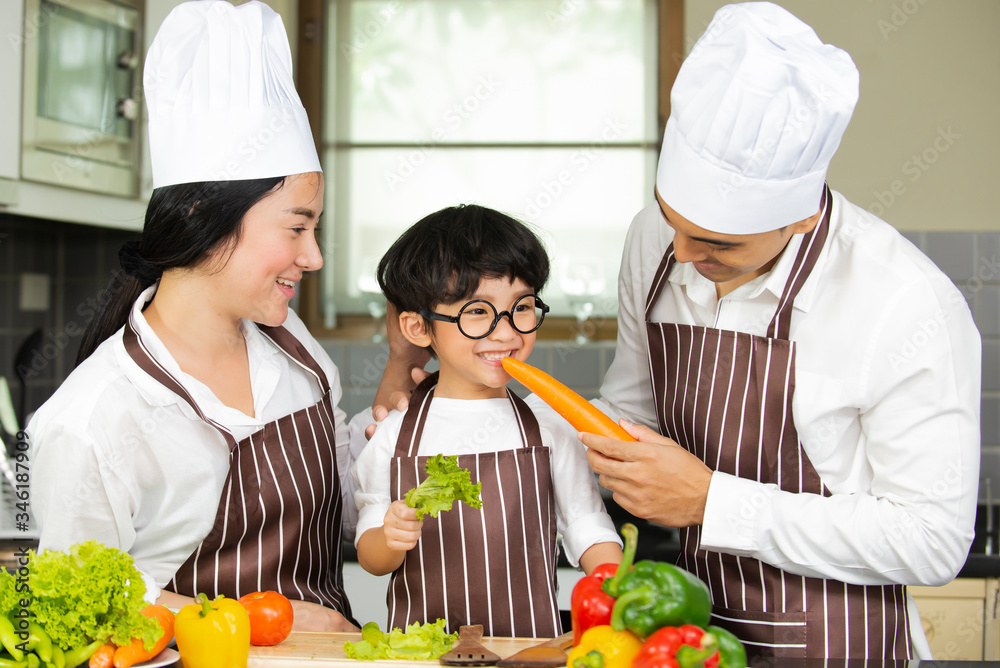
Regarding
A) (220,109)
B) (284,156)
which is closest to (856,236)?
(284,156)

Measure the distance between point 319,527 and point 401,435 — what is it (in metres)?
0.22

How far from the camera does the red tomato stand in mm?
1169

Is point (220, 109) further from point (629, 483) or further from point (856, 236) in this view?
point (856, 236)

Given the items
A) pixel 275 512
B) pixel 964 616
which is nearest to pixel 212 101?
pixel 275 512

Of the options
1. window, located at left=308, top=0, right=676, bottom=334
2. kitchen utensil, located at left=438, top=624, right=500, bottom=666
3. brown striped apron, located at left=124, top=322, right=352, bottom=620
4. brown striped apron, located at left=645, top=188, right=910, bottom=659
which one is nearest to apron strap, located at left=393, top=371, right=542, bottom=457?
brown striped apron, located at left=124, top=322, right=352, bottom=620

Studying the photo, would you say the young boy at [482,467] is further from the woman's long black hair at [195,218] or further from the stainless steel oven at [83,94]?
the stainless steel oven at [83,94]

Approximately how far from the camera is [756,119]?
3.84 ft

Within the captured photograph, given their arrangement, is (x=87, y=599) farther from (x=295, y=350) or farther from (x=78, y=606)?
(x=295, y=350)

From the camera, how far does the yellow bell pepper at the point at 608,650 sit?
3.19 ft

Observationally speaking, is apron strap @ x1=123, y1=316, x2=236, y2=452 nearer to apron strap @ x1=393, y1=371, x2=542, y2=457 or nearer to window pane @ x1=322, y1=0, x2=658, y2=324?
apron strap @ x1=393, y1=371, x2=542, y2=457

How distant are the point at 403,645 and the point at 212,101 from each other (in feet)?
2.86

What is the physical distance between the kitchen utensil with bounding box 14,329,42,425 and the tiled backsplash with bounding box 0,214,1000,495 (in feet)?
0.10

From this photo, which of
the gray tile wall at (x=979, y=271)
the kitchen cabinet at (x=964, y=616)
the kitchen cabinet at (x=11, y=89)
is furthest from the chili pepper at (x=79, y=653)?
the gray tile wall at (x=979, y=271)

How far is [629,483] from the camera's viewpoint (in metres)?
1.29
